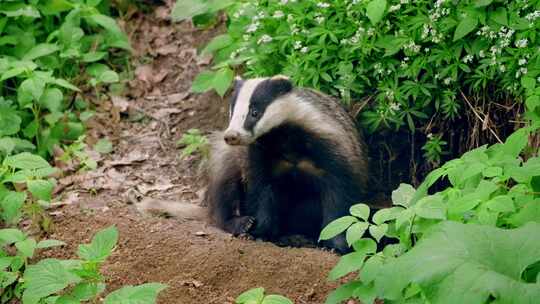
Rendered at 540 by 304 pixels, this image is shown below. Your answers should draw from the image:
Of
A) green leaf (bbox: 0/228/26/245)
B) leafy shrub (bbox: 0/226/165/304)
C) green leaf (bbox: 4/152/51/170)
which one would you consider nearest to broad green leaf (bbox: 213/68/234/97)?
green leaf (bbox: 4/152/51/170)

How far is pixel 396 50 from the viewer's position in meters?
5.34

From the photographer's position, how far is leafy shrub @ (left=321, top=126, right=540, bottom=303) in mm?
2826

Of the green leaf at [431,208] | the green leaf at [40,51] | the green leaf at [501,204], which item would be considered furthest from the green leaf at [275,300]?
the green leaf at [40,51]

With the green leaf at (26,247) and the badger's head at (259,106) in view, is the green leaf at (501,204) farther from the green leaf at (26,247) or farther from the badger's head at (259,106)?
the green leaf at (26,247)

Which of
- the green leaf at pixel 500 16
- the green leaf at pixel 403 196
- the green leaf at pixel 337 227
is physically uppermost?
the green leaf at pixel 500 16

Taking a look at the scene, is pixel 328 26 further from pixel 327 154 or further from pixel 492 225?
pixel 492 225

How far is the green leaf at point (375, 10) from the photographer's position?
5.11 m

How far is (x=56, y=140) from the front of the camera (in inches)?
264

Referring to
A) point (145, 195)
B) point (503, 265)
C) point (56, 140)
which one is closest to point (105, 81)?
point (56, 140)

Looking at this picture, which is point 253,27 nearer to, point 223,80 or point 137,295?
point 223,80

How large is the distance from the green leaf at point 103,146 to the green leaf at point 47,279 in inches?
108

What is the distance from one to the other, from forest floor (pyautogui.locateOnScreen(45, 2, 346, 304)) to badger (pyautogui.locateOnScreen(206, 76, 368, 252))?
10.0 inches

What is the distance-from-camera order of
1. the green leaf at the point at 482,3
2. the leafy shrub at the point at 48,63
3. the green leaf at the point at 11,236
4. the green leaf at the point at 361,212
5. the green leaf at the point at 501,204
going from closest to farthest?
the green leaf at the point at 501,204, the green leaf at the point at 361,212, the green leaf at the point at 11,236, the green leaf at the point at 482,3, the leafy shrub at the point at 48,63

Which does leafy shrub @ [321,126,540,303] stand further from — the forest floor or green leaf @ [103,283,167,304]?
the forest floor
